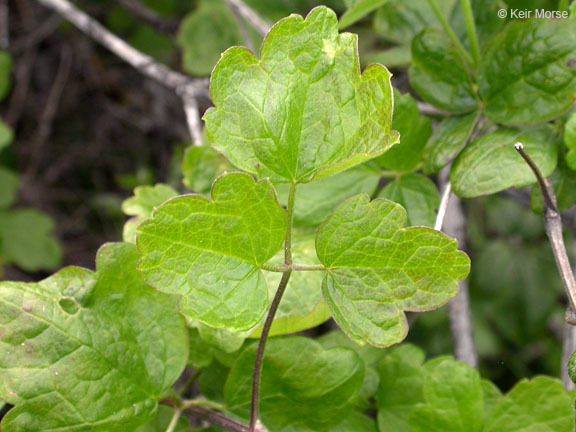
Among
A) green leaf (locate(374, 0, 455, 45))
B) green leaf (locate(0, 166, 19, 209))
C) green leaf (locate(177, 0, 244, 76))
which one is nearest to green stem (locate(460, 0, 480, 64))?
green leaf (locate(374, 0, 455, 45))

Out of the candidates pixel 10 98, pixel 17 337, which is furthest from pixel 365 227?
pixel 10 98

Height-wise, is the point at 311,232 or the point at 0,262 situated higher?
the point at 0,262

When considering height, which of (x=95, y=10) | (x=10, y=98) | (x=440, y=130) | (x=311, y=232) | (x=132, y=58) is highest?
(x=95, y=10)

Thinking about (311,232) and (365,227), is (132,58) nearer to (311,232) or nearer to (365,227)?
(311,232)

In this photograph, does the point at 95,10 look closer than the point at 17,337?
No

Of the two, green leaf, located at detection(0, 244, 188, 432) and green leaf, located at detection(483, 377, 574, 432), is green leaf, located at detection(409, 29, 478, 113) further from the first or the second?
green leaf, located at detection(0, 244, 188, 432)

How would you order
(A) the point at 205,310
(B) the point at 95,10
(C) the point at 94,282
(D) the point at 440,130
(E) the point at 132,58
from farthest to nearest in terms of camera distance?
(B) the point at 95,10
(E) the point at 132,58
(D) the point at 440,130
(C) the point at 94,282
(A) the point at 205,310
